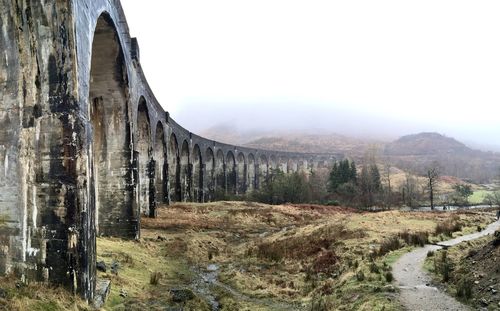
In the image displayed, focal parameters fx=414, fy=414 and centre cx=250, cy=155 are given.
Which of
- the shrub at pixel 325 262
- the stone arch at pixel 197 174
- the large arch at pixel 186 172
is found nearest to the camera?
the shrub at pixel 325 262

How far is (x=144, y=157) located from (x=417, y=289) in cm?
1773

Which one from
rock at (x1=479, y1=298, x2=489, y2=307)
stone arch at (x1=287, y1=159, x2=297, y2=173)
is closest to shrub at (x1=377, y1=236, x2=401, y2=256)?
rock at (x1=479, y1=298, x2=489, y2=307)

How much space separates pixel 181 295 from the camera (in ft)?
36.4

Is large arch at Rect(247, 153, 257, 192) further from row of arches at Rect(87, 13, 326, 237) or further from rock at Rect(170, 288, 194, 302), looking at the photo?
rock at Rect(170, 288, 194, 302)

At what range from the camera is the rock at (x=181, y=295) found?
35.9 feet

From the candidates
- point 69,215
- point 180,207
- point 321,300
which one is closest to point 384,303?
point 321,300

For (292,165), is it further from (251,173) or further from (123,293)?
(123,293)

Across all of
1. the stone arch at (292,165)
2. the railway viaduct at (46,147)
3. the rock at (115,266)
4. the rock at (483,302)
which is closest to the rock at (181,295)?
the rock at (115,266)

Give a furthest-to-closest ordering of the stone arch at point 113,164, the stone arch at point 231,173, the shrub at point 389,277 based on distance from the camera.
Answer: the stone arch at point 231,173
the stone arch at point 113,164
the shrub at point 389,277

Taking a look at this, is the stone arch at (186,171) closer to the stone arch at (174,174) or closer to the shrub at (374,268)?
the stone arch at (174,174)

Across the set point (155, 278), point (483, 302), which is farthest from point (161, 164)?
point (483, 302)

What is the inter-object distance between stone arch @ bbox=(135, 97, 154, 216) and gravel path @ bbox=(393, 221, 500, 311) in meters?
14.7

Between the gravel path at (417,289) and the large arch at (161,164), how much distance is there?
20.6 m

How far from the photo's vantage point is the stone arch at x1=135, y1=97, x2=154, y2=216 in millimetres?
23531
